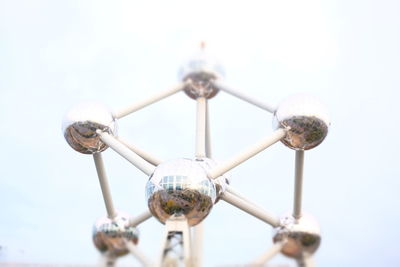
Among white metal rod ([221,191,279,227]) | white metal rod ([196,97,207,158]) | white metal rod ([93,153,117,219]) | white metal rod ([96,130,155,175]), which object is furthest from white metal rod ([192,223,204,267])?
white metal rod ([96,130,155,175])

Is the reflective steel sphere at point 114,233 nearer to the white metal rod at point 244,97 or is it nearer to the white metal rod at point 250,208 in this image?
the white metal rod at point 250,208

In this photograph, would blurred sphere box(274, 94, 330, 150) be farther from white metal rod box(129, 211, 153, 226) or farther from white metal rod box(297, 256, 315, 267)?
white metal rod box(129, 211, 153, 226)

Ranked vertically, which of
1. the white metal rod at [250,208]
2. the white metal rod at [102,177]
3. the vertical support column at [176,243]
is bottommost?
the vertical support column at [176,243]

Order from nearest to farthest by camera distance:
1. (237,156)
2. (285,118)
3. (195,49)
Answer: (237,156), (285,118), (195,49)

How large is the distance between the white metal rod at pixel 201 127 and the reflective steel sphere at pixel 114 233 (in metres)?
2.72

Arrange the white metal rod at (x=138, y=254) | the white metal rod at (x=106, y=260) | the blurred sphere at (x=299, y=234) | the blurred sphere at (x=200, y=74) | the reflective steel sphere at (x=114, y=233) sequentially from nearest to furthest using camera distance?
the white metal rod at (x=138, y=254)
the blurred sphere at (x=299, y=234)
the reflective steel sphere at (x=114, y=233)
the white metal rod at (x=106, y=260)
the blurred sphere at (x=200, y=74)

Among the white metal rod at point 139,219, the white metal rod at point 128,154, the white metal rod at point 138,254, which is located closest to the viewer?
the white metal rod at point 128,154

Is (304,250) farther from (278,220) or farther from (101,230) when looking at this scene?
(101,230)

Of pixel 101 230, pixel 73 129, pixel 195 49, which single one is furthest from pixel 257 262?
pixel 195 49

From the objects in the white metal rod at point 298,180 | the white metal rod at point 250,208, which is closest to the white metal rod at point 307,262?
the white metal rod at point 250,208

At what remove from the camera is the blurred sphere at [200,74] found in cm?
1302

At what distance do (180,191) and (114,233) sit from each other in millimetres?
4672

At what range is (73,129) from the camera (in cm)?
1010

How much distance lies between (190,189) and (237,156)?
184 cm
